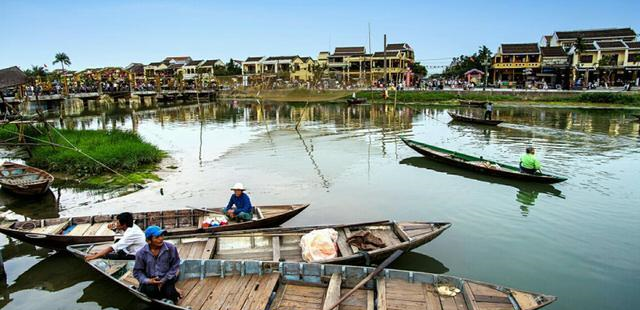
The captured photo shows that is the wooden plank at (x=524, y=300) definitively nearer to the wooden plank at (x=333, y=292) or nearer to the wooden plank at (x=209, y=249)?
the wooden plank at (x=333, y=292)

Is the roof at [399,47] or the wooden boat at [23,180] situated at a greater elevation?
the roof at [399,47]

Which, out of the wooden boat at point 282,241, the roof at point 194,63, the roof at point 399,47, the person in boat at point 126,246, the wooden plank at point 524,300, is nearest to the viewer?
the wooden plank at point 524,300

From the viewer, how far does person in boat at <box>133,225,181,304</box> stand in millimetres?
6586

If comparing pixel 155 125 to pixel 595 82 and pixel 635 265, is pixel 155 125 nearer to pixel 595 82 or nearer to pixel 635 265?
pixel 635 265

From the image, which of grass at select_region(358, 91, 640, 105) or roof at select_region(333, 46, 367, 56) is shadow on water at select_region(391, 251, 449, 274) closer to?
grass at select_region(358, 91, 640, 105)

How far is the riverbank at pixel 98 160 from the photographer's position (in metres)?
16.3

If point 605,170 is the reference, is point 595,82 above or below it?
above

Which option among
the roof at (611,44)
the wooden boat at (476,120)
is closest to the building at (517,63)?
the roof at (611,44)

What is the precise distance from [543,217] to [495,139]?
14.7 m

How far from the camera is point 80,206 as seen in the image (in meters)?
13.7

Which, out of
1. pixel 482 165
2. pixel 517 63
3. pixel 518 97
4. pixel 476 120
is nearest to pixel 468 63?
pixel 517 63

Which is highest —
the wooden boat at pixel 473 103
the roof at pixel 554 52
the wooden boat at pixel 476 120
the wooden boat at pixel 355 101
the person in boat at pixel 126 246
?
the roof at pixel 554 52

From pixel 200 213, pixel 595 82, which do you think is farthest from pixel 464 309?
pixel 595 82

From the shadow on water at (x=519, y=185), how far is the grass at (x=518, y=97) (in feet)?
83.3
